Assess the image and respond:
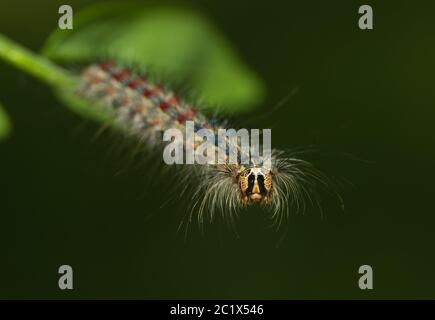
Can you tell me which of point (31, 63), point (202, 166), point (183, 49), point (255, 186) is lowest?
point (255, 186)

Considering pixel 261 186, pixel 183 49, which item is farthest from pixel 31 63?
pixel 261 186

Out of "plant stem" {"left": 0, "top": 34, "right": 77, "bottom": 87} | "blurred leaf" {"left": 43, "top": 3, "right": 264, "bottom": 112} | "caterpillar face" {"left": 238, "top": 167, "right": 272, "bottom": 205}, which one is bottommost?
"caterpillar face" {"left": 238, "top": 167, "right": 272, "bottom": 205}

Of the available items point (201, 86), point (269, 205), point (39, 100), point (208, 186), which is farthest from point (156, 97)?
point (39, 100)

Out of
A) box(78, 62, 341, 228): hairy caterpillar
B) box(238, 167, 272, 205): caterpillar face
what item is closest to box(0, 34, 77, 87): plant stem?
box(78, 62, 341, 228): hairy caterpillar

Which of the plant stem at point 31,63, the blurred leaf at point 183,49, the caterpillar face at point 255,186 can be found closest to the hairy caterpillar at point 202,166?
the caterpillar face at point 255,186

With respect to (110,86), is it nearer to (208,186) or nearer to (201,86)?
(201,86)

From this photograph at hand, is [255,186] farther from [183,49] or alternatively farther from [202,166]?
[183,49]

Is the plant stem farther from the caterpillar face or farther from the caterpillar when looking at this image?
the caterpillar face
